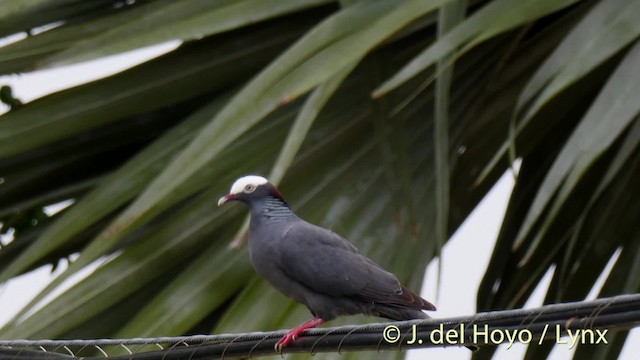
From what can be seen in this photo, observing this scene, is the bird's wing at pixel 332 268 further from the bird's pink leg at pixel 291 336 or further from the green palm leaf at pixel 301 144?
the bird's pink leg at pixel 291 336

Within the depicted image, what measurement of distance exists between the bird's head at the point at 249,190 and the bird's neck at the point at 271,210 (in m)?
0.04

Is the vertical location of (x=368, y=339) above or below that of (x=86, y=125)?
below

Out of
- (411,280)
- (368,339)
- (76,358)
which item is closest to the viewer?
(368,339)

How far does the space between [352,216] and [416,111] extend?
396 mm

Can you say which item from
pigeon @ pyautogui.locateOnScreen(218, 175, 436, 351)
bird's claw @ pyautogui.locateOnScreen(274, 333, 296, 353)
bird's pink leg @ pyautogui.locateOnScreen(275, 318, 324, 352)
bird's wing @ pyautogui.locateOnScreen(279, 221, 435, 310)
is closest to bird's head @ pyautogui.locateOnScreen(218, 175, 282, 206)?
pigeon @ pyautogui.locateOnScreen(218, 175, 436, 351)

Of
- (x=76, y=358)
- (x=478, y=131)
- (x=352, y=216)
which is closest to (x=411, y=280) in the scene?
(x=352, y=216)

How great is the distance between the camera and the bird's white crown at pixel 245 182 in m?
4.91

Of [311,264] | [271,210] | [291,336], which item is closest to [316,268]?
[311,264]

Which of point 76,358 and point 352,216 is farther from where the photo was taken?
point 352,216

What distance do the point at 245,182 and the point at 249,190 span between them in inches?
3.1

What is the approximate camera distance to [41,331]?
472 centimetres

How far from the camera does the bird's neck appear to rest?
5.03 meters

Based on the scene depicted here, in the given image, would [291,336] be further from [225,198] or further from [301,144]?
[301,144]

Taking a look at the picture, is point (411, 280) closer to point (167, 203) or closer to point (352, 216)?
point (352, 216)
